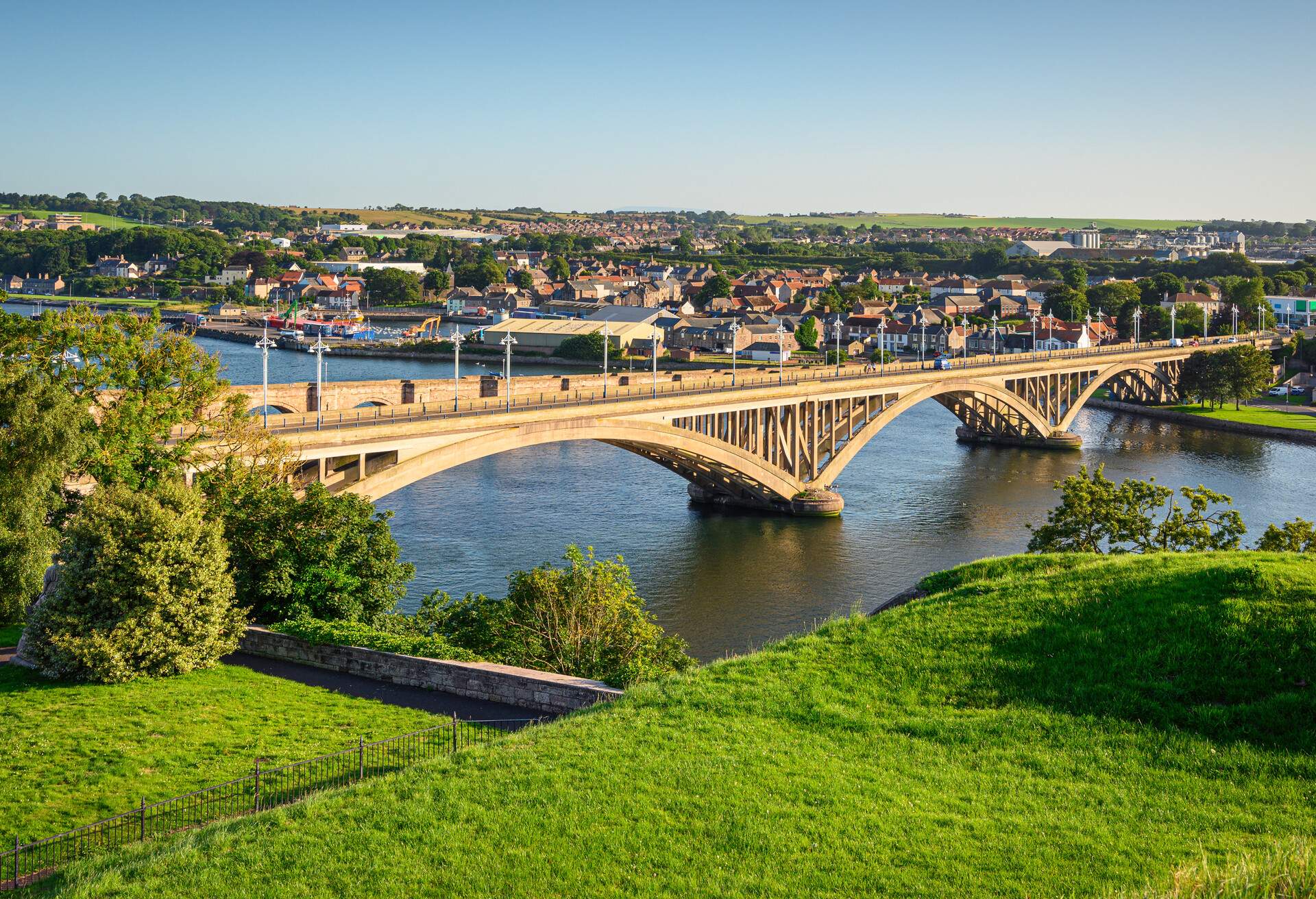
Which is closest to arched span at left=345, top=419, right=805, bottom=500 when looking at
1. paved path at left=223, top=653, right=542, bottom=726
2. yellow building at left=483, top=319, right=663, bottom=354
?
paved path at left=223, top=653, right=542, bottom=726

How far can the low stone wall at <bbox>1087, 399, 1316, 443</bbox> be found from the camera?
268ft

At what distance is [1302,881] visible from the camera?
11336mm

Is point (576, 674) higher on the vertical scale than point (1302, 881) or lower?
lower

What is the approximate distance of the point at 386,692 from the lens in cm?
2281

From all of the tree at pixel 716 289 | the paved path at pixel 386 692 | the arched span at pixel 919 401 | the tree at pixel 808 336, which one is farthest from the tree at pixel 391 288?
the paved path at pixel 386 692

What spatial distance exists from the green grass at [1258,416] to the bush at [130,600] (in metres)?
79.8

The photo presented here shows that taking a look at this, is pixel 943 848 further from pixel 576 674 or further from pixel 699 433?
pixel 699 433

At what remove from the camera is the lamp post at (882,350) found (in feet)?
219

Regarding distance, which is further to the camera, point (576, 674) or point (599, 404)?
point (599, 404)

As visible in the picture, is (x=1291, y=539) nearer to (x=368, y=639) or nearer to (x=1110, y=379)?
(x=368, y=639)

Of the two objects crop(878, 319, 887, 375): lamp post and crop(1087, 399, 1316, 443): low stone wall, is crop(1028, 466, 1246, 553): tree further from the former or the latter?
crop(1087, 399, 1316, 443): low stone wall

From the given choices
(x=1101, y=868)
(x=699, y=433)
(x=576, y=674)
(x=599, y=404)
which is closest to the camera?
(x=1101, y=868)

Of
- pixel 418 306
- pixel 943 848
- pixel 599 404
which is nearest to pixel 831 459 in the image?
pixel 599 404

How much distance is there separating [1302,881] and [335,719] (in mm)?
15123
